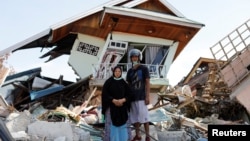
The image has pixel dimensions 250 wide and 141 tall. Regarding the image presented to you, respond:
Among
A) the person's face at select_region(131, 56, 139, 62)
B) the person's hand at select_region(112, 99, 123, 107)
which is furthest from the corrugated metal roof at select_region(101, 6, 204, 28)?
the person's hand at select_region(112, 99, 123, 107)

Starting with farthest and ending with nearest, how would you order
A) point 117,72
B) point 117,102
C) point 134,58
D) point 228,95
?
point 228,95, point 134,58, point 117,72, point 117,102

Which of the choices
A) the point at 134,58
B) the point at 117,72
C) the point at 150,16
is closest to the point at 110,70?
the point at 150,16

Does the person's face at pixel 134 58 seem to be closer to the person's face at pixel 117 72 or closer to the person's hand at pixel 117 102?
the person's face at pixel 117 72

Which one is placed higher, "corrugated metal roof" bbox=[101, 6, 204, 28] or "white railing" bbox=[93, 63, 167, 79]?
"corrugated metal roof" bbox=[101, 6, 204, 28]

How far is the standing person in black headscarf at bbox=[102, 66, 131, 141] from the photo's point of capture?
702cm

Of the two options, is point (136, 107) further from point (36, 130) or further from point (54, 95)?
point (54, 95)

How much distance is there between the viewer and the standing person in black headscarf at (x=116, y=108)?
702 cm

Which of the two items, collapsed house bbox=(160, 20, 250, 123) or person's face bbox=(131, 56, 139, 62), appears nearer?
person's face bbox=(131, 56, 139, 62)

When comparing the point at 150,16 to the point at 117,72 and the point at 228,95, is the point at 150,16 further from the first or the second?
the point at 117,72

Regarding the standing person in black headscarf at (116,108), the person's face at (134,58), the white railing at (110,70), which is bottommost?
the standing person in black headscarf at (116,108)

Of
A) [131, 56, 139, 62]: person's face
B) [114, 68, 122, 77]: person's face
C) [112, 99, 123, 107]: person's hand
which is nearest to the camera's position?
[112, 99, 123, 107]: person's hand

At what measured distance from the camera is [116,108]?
705 centimetres

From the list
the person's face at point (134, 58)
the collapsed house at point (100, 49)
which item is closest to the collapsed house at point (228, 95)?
the collapsed house at point (100, 49)

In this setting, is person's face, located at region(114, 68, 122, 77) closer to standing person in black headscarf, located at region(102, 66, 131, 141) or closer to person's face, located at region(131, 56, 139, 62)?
standing person in black headscarf, located at region(102, 66, 131, 141)
